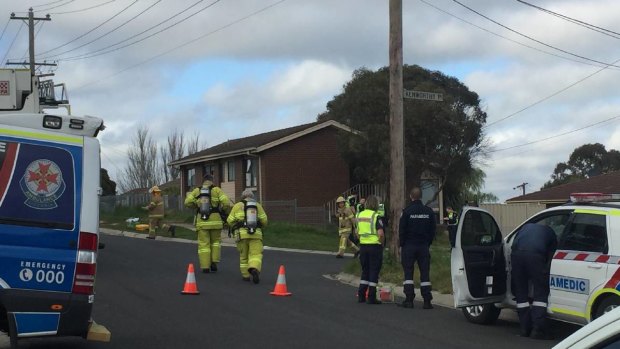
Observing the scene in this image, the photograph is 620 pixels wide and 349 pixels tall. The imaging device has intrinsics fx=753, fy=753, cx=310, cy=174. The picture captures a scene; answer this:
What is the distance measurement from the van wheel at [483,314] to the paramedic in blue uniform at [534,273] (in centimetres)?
88

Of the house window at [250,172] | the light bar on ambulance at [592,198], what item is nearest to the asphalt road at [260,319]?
the light bar on ambulance at [592,198]

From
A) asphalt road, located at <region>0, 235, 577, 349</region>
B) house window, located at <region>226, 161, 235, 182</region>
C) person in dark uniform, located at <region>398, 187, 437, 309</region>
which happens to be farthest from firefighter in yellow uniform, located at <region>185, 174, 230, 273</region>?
house window, located at <region>226, 161, 235, 182</region>

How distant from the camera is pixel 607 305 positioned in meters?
8.52

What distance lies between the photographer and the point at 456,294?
1040cm

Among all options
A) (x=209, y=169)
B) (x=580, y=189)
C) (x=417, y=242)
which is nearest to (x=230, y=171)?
(x=209, y=169)

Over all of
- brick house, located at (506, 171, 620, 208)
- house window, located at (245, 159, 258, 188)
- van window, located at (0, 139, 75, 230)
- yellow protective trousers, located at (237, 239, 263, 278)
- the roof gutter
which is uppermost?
the roof gutter

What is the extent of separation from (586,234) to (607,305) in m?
0.94

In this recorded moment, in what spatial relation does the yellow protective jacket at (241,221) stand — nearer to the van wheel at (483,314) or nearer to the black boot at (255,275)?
the black boot at (255,275)

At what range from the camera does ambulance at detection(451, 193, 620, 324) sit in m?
8.59

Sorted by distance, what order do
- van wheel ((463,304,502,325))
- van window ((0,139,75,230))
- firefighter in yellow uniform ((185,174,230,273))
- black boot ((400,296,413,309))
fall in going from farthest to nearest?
1. firefighter in yellow uniform ((185,174,230,273))
2. black boot ((400,296,413,309))
3. van wheel ((463,304,502,325))
4. van window ((0,139,75,230))

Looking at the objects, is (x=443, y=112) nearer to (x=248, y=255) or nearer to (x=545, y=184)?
(x=248, y=255)

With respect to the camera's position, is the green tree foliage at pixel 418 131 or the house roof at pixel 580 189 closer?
the green tree foliage at pixel 418 131

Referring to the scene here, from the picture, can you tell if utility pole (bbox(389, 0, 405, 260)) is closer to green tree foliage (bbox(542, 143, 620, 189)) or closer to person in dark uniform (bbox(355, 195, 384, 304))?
person in dark uniform (bbox(355, 195, 384, 304))

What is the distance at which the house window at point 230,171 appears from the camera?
135 ft
